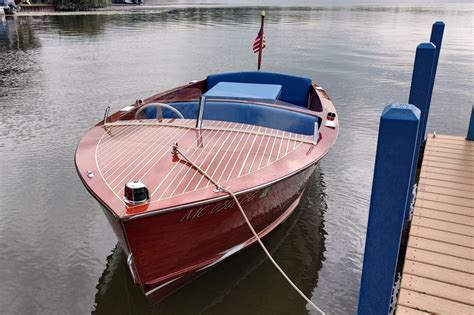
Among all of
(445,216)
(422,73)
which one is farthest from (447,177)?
(422,73)

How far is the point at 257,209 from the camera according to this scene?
4832 millimetres

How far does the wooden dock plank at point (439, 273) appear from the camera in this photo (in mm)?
3559

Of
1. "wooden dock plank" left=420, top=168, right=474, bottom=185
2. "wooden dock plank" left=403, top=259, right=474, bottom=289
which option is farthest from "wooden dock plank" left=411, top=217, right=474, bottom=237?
"wooden dock plank" left=420, top=168, right=474, bottom=185

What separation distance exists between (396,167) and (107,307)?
3.63m

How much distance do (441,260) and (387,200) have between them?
1.59 metres

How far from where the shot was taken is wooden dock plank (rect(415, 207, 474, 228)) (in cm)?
444

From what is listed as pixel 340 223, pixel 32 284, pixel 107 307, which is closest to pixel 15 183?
pixel 32 284

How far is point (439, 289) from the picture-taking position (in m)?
3.48

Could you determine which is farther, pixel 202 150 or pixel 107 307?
pixel 202 150


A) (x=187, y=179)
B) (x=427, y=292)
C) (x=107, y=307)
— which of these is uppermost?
(x=187, y=179)

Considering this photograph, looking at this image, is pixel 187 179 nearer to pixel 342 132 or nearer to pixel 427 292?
pixel 427 292

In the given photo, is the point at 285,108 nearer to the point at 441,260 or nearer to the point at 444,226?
the point at 444,226

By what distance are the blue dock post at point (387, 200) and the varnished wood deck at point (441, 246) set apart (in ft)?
1.40

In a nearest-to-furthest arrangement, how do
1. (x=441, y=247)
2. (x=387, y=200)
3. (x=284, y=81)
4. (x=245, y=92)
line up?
1. (x=387, y=200)
2. (x=441, y=247)
3. (x=245, y=92)
4. (x=284, y=81)
